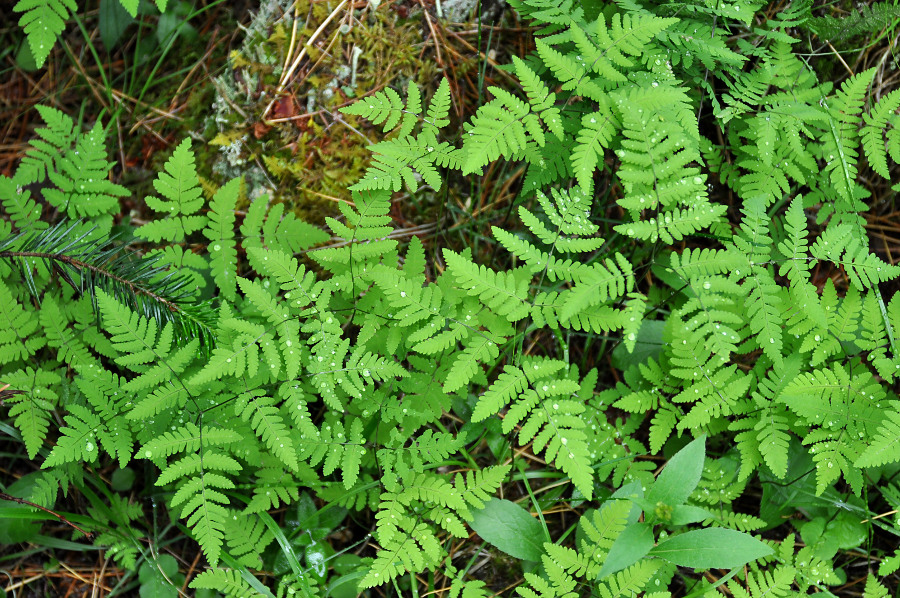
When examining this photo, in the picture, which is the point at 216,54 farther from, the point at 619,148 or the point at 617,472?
the point at 617,472

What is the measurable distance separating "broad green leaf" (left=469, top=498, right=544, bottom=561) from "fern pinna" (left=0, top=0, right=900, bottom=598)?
8cm

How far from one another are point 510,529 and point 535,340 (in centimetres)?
116

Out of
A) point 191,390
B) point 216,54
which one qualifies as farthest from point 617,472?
point 216,54

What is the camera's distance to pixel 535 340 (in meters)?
3.97

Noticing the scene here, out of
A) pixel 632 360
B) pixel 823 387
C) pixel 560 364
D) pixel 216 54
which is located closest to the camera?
pixel 560 364

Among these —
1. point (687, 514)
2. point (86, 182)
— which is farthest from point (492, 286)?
point (86, 182)

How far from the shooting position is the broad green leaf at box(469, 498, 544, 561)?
352 centimetres

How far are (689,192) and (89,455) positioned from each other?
11.2ft

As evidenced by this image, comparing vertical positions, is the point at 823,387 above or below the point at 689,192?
below

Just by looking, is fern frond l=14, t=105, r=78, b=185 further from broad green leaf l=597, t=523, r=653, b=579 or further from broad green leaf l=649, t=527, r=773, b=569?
broad green leaf l=649, t=527, r=773, b=569

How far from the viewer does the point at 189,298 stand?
11.0 ft

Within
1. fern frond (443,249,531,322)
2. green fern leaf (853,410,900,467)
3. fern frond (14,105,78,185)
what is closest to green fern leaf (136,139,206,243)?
fern frond (14,105,78,185)

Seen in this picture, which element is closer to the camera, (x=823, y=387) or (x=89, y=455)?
(x=89, y=455)

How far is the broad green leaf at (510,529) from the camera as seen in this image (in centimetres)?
352
